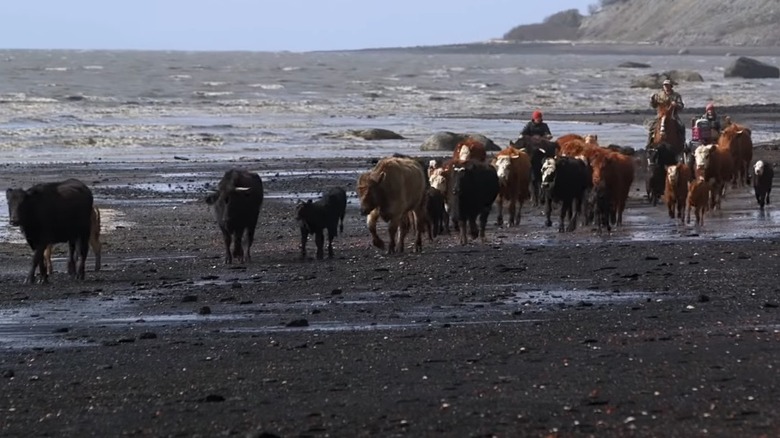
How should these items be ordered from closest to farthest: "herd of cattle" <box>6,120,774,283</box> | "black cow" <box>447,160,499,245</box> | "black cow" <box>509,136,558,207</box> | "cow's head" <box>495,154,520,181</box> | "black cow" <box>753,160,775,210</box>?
1. "herd of cattle" <box>6,120,774,283</box>
2. "black cow" <box>447,160,499,245</box>
3. "cow's head" <box>495,154,520,181</box>
4. "black cow" <box>753,160,775,210</box>
5. "black cow" <box>509,136,558,207</box>

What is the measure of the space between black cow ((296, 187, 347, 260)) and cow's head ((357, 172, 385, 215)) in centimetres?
25

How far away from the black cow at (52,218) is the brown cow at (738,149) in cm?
1222

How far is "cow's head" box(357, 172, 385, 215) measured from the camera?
18.1 metres

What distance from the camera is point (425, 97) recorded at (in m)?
74.5

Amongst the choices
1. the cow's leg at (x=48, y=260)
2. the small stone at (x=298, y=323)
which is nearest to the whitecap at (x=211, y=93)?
the cow's leg at (x=48, y=260)

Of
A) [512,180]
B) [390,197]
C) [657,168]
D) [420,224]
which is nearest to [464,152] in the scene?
[512,180]

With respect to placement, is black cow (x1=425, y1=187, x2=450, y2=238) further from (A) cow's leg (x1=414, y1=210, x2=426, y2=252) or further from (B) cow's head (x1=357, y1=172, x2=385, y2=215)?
(B) cow's head (x1=357, y1=172, x2=385, y2=215)

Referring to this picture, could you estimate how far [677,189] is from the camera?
21531 millimetres

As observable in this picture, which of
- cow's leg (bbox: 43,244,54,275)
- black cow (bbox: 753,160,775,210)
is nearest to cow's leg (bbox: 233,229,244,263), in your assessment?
cow's leg (bbox: 43,244,54,275)

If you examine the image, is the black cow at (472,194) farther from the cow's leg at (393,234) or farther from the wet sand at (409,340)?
the cow's leg at (393,234)

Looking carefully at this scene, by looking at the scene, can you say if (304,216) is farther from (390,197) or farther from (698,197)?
(698,197)

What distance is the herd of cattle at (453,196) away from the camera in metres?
16.3

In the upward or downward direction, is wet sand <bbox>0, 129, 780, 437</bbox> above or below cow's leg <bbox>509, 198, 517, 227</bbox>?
above

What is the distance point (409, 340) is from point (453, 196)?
848 cm
